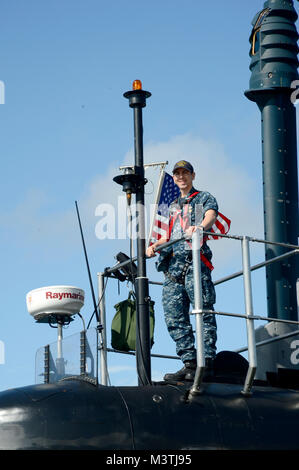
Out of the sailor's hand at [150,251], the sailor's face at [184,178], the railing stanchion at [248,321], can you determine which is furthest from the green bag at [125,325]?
the railing stanchion at [248,321]

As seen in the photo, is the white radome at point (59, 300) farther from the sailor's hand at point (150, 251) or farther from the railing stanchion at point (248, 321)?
the railing stanchion at point (248, 321)

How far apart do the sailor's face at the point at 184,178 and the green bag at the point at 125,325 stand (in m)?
1.43

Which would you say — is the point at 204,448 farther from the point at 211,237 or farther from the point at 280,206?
the point at 280,206

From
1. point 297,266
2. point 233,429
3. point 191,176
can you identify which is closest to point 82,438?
point 233,429

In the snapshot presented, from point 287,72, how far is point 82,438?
7000 mm

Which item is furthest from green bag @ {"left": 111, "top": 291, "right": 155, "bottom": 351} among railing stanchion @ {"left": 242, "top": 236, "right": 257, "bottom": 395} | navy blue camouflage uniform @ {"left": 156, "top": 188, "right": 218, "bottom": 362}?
railing stanchion @ {"left": 242, "top": 236, "right": 257, "bottom": 395}

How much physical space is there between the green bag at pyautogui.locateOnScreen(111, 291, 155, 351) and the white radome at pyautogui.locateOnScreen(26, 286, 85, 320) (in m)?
0.57

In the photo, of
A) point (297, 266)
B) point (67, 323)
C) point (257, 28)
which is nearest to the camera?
point (67, 323)

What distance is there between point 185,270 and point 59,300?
172 centimetres

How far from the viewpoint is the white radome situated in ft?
40.1

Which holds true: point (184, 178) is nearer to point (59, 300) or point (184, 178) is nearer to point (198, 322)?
point (59, 300)

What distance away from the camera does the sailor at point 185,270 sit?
10953mm

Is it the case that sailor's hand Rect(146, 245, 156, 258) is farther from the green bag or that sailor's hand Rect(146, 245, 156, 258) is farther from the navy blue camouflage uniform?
the green bag

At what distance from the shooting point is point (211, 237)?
37.1 feet
